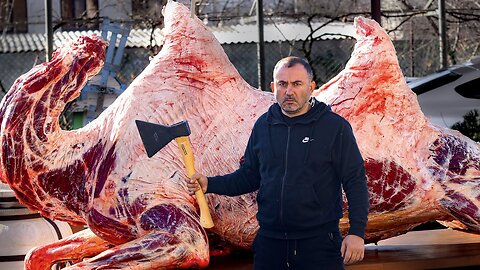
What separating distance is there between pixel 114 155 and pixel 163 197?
1.07ft

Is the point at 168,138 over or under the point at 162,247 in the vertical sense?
over

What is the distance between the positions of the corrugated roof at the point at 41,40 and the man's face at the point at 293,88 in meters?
8.41

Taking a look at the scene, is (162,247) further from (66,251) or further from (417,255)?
(417,255)

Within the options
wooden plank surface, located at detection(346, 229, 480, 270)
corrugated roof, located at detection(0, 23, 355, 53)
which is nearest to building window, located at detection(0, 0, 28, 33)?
corrugated roof, located at detection(0, 23, 355, 53)

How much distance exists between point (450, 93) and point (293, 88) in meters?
5.39

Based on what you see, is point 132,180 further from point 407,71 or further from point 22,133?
point 407,71

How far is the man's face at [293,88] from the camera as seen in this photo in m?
3.54

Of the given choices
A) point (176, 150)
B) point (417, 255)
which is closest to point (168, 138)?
point (176, 150)

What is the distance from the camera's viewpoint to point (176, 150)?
4363mm

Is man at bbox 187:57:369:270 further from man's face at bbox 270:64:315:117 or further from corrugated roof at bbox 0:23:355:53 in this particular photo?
corrugated roof at bbox 0:23:355:53

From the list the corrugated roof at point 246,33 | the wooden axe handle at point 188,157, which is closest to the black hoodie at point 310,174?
the wooden axe handle at point 188,157

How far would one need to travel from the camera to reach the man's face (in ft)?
11.6

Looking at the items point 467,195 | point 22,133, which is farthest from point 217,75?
point 467,195

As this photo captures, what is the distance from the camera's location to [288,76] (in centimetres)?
354
